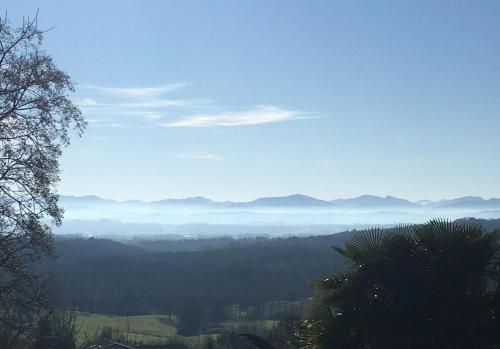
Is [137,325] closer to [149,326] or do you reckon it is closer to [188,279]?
[149,326]

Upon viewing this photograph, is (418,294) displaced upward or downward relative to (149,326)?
upward

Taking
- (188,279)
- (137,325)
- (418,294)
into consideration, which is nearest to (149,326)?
(137,325)

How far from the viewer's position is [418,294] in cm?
938

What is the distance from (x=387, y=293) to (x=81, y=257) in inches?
4953

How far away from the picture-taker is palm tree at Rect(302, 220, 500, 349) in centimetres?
909

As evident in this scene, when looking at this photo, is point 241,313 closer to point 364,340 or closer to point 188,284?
point 188,284

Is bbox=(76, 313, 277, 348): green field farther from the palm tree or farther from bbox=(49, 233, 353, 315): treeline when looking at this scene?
the palm tree

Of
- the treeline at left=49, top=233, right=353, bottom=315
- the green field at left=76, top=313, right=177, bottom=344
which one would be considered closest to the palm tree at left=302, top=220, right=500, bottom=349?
the green field at left=76, top=313, right=177, bottom=344

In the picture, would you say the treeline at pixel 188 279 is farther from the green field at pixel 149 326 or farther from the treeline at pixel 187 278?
the green field at pixel 149 326

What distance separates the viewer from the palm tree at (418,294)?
9094mm

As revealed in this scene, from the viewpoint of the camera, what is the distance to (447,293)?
30.5ft

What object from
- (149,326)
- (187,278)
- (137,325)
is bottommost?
(149,326)

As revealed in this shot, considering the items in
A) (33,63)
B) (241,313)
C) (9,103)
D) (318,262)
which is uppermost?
(33,63)

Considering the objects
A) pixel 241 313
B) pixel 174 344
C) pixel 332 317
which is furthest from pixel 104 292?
pixel 332 317
